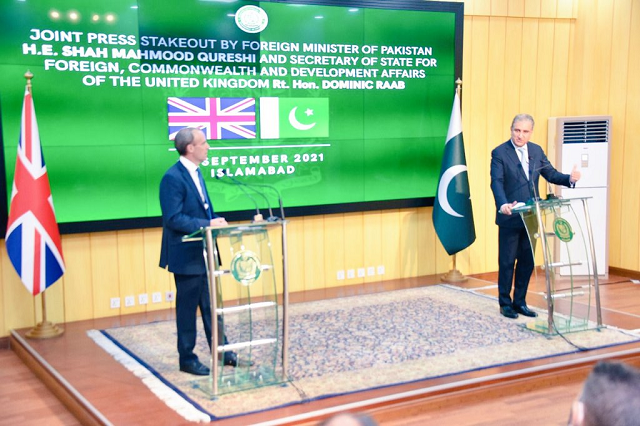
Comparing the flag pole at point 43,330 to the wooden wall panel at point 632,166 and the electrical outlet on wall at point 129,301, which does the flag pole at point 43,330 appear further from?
the wooden wall panel at point 632,166

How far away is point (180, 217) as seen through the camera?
416cm

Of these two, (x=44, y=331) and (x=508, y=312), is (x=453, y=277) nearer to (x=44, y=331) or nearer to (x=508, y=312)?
(x=508, y=312)

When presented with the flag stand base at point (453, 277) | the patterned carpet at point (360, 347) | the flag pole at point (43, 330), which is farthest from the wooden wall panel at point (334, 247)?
the flag pole at point (43, 330)

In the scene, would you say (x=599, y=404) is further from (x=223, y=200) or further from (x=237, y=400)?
(x=223, y=200)

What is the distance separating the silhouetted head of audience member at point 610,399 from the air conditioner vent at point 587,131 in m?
6.55

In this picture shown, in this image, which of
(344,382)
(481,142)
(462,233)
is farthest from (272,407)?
(481,142)

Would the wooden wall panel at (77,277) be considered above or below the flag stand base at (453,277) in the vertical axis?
above

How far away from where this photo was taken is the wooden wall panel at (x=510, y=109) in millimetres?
7031

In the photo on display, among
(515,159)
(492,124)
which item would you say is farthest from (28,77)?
(492,124)

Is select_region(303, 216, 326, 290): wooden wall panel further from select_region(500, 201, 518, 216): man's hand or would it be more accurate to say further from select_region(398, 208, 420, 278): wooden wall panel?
select_region(500, 201, 518, 216): man's hand

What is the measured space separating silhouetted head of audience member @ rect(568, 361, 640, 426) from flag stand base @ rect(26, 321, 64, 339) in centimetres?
479

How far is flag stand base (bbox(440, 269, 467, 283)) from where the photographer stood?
23.6 ft

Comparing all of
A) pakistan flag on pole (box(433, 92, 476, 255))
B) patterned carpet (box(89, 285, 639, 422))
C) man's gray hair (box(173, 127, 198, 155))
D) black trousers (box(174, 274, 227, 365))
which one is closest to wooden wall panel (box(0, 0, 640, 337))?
pakistan flag on pole (box(433, 92, 476, 255))

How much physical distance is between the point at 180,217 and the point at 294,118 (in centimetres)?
265
